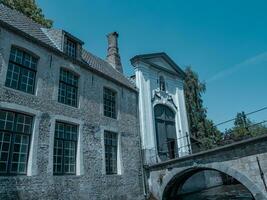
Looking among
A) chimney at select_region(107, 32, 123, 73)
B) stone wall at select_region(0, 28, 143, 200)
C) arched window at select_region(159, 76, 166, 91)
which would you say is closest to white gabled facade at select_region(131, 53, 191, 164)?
arched window at select_region(159, 76, 166, 91)

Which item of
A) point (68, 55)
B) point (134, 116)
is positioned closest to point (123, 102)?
point (134, 116)

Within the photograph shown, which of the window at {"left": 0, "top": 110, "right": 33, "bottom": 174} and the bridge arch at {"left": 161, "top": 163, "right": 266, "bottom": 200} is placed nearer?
the window at {"left": 0, "top": 110, "right": 33, "bottom": 174}

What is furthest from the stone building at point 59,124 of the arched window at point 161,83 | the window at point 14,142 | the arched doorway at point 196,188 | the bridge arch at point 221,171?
the arched window at point 161,83

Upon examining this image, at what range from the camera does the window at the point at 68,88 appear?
335 inches

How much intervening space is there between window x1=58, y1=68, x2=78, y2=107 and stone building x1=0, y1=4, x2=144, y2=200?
1.5 inches

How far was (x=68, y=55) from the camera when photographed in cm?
898

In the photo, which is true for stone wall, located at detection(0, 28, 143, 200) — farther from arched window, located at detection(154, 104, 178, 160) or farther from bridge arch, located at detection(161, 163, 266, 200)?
arched window, located at detection(154, 104, 178, 160)

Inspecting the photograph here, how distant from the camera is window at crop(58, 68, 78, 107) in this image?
8500 mm

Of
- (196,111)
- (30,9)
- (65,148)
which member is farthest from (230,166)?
(196,111)

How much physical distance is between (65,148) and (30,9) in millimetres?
10413

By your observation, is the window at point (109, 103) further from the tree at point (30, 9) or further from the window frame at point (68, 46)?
the tree at point (30, 9)

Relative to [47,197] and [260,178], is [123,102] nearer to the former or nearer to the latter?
[47,197]

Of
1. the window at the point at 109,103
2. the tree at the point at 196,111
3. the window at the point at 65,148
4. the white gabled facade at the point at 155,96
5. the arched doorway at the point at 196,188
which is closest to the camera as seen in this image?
the window at the point at 65,148

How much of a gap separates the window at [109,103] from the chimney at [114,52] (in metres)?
3.76
